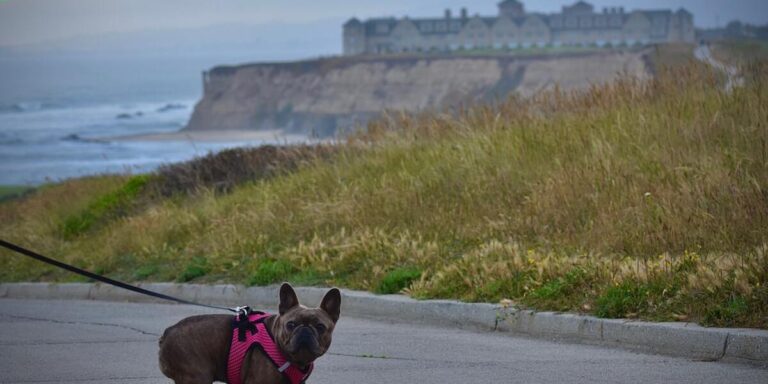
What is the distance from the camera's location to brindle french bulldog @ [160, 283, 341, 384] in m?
6.55

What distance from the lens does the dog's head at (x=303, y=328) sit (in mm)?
6414

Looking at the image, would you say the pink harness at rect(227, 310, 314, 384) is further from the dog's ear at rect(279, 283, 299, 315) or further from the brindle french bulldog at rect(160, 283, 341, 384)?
the dog's ear at rect(279, 283, 299, 315)

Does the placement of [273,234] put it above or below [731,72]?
below

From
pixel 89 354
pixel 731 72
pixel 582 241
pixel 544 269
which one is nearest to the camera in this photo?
pixel 89 354

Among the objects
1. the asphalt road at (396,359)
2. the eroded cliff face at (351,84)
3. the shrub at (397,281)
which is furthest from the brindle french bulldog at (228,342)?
the eroded cliff face at (351,84)

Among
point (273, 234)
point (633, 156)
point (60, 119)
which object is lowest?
point (60, 119)

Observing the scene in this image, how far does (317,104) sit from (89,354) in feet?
428

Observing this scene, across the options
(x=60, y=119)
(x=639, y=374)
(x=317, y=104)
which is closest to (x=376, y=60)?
(x=317, y=104)

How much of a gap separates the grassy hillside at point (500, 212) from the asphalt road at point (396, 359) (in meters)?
0.66

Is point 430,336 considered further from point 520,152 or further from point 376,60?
point 376,60

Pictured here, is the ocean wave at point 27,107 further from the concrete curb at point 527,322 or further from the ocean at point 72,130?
the concrete curb at point 527,322

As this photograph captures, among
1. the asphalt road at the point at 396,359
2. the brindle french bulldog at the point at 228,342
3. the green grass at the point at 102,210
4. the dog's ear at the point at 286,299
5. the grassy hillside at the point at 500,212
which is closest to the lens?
the brindle french bulldog at the point at 228,342

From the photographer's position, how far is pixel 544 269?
11023mm

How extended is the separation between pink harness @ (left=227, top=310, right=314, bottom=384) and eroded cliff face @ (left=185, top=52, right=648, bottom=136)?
12224cm
